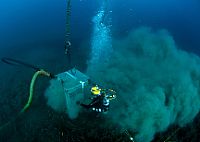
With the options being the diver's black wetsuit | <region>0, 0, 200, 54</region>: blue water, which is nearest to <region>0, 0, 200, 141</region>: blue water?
<region>0, 0, 200, 54</region>: blue water

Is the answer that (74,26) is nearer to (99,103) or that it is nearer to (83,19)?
(83,19)

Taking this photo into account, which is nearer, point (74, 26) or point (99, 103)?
point (99, 103)

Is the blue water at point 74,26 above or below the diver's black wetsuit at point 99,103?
above

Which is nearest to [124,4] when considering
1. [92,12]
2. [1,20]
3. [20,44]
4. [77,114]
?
[92,12]

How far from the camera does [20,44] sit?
44594 millimetres

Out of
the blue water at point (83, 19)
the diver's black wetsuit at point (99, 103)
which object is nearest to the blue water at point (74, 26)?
the blue water at point (83, 19)

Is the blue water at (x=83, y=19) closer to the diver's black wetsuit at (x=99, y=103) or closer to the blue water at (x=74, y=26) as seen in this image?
the blue water at (x=74, y=26)

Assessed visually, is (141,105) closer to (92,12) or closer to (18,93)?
(18,93)

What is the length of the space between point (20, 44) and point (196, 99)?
32485 millimetres

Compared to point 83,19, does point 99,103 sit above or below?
below

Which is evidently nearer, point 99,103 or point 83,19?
point 99,103

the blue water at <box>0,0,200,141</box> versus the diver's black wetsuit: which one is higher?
the blue water at <box>0,0,200,141</box>

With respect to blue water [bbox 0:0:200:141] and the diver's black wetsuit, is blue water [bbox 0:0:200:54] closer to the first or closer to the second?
blue water [bbox 0:0:200:141]

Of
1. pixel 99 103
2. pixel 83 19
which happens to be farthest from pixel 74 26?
pixel 99 103
